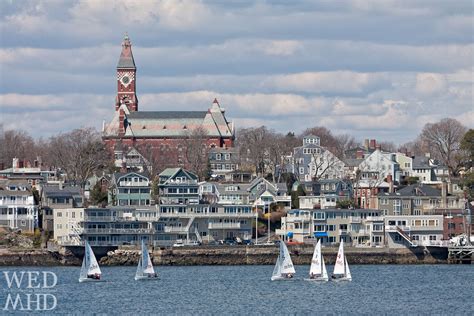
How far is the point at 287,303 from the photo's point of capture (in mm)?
86938

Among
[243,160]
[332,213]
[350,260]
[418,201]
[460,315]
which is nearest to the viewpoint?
[460,315]

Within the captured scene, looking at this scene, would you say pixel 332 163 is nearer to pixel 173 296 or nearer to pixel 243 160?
pixel 243 160

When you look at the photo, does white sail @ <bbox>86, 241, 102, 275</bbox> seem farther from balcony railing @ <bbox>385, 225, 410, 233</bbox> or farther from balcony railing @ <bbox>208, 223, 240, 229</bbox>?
balcony railing @ <bbox>385, 225, 410, 233</bbox>

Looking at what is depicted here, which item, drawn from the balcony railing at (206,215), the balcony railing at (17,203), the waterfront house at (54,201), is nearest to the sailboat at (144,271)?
the balcony railing at (206,215)

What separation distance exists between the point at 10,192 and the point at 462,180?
144 ft

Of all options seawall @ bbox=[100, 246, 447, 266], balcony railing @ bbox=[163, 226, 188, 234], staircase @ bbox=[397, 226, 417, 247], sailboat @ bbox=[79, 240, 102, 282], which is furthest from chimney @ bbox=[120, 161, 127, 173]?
sailboat @ bbox=[79, 240, 102, 282]

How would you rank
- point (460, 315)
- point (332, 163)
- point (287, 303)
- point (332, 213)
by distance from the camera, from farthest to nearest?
1. point (332, 163)
2. point (332, 213)
3. point (287, 303)
4. point (460, 315)

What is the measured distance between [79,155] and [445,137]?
5032 cm

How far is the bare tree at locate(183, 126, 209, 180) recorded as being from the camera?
561ft

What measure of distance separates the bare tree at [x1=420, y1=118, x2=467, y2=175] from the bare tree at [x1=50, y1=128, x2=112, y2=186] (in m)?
43.2

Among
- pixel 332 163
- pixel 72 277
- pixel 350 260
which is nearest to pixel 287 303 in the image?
pixel 72 277

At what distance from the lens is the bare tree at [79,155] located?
166125 millimetres

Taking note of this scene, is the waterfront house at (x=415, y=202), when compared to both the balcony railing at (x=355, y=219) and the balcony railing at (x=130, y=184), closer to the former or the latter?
the balcony railing at (x=355, y=219)

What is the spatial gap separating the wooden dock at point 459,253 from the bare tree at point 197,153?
153 feet
